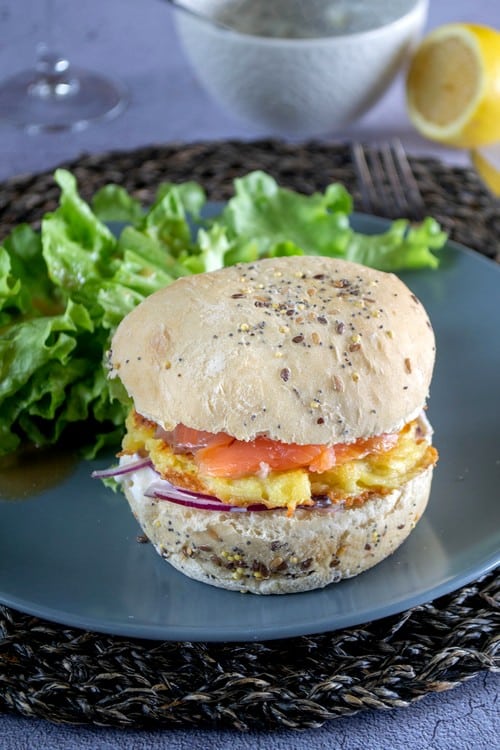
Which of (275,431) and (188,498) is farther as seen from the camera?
(188,498)

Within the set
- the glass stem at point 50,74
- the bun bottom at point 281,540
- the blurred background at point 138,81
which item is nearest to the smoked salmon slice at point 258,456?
the bun bottom at point 281,540

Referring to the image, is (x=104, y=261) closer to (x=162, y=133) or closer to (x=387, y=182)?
(x=387, y=182)

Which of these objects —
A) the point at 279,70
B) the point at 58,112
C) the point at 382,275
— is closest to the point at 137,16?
the point at 58,112

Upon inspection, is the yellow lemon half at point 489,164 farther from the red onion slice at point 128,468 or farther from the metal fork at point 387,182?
the red onion slice at point 128,468

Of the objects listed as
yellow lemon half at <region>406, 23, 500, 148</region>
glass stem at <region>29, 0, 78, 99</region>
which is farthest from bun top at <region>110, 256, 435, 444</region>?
glass stem at <region>29, 0, 78, 99</region>

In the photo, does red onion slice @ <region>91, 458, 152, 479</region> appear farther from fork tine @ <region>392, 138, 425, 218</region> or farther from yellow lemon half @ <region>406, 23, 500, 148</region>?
yellow lemon half @ <region>406, 23, 500, 148</region>

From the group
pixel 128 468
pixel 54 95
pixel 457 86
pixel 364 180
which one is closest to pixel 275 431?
pixel 128 468

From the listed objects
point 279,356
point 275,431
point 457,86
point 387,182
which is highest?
point 279,356
